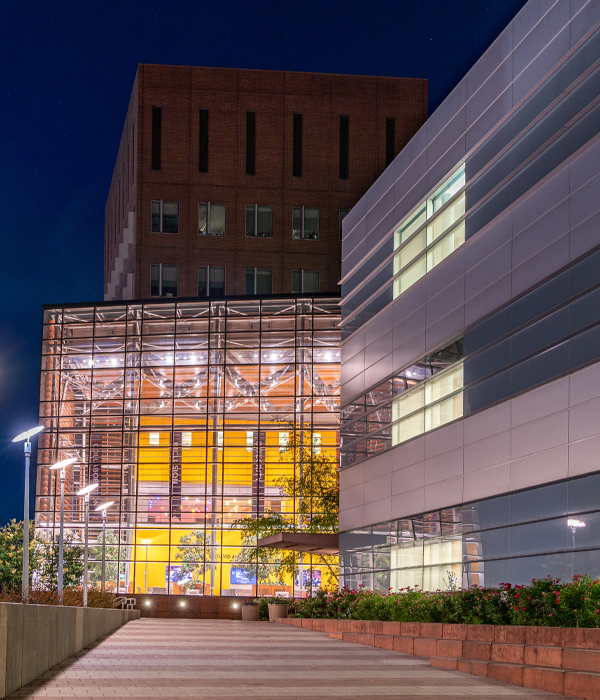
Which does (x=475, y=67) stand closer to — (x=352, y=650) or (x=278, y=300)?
(x=352, y=650)

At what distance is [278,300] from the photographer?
188 feet

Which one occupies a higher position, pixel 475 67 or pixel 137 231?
pixel 137 231

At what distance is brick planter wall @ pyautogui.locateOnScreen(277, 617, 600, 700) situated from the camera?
1206 centimetres

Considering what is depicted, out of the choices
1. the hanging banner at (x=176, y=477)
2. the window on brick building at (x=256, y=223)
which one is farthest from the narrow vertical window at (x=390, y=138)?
the hanging banner at (x=176, y=477)

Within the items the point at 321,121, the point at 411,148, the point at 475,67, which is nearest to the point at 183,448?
the point at 321,121

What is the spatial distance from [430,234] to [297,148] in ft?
132

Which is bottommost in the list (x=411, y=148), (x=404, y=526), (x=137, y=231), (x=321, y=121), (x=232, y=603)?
(x=232, y=603)

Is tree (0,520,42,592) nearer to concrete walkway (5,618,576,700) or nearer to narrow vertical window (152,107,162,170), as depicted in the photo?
narrow vertical window (152,107,162,170)

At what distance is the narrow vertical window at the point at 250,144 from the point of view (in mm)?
66688

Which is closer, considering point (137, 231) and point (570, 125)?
point (570, 125)

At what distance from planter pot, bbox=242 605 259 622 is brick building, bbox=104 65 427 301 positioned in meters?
22.5

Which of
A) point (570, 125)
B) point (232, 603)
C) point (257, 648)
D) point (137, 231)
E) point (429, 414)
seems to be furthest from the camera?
point (137, 231)

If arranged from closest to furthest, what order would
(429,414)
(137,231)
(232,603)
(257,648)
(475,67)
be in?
1. (257,648)
2. (475,67)
3. (429,414)
4. (232,603)
5. (137,231)

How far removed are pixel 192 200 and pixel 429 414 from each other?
136 feet
